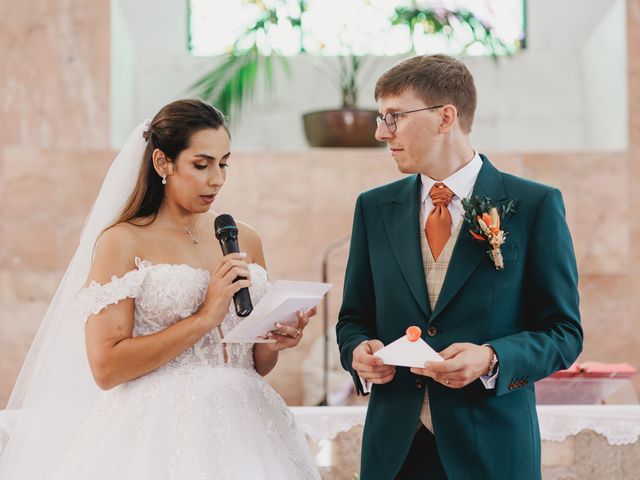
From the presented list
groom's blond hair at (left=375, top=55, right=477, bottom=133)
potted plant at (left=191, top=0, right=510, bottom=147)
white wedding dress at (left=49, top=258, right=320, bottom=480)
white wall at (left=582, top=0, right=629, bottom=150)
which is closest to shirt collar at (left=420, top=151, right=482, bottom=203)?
groom's blond hair at (left=375, top=55, right=477, bottom=133)

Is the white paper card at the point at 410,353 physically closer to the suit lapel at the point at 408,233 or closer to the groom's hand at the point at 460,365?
the groom's hand at the point at 460,365

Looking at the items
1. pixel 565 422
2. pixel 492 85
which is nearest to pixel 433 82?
pixel 565 422

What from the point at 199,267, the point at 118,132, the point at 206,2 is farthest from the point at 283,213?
the point at 199,267

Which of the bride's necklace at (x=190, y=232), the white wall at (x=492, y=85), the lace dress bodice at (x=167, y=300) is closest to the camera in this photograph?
the lace dress bodice at (x=167, y=300)

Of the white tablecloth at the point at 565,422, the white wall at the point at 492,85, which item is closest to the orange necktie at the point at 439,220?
the white tablecloth at the point at 565,422

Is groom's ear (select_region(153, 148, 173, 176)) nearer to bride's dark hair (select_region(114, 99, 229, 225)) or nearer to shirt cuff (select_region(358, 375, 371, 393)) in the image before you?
bride's dark hair (select_region(114, 99, 229, 225))

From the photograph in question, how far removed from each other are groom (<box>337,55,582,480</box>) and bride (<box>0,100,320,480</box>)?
408 millimetres

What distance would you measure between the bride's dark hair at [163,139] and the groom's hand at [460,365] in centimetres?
113

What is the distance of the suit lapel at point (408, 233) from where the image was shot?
2447 mm

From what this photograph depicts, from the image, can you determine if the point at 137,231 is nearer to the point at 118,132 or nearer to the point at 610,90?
the point at 118,132

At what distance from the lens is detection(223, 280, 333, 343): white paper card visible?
8.32ft

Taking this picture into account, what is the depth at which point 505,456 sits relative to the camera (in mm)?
2371

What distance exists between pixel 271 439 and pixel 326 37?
5333 mm

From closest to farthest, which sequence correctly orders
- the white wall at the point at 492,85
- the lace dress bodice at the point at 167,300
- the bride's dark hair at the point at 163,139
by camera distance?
the lace dress bodice at the point at 167,300 < the bride's dark hair at the point at 163,139 < the white wall at the point at 492,85
